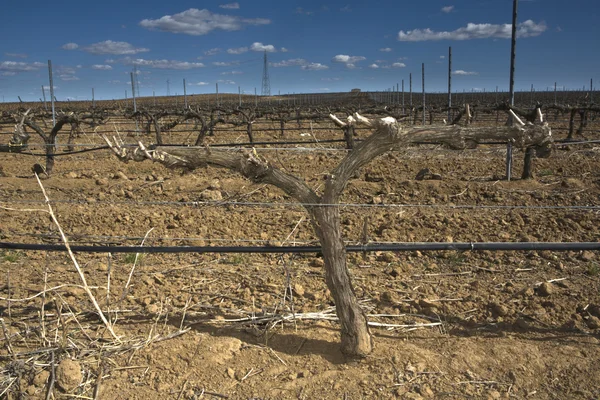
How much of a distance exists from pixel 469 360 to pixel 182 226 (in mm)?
3773

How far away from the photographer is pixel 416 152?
10.6 meters

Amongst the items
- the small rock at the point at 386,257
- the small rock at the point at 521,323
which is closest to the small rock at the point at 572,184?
the small rock at the point at 386,257

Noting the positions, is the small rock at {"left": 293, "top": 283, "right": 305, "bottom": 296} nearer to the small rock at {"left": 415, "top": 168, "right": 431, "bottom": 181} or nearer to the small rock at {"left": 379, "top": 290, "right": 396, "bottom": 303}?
the small rock at {"left": 379, "top": 290, "right": 396, "bottom": 303}

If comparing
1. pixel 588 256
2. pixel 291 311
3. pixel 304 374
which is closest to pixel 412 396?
pixel 304 374

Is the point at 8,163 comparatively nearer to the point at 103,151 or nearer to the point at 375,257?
the point at 103,151

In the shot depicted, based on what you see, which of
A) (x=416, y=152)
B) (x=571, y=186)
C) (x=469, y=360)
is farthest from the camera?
(x=416, y=152)

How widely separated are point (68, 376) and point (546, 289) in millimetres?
3326

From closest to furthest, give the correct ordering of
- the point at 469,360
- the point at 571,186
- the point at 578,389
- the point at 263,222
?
the point at 578,389, the point at 469,360, the point at 263,222, the point at 571,186

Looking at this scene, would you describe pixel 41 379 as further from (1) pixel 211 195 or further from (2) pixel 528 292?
(1) pixel 211 195

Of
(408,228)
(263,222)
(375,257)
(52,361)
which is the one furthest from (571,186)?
(52,361)

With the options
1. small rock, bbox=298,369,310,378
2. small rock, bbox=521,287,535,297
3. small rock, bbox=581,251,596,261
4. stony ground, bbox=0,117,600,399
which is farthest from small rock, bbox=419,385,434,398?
small rock, bbox=581,251,596,261

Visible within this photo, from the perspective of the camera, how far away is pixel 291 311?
343cm

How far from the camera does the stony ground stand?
8.81ft

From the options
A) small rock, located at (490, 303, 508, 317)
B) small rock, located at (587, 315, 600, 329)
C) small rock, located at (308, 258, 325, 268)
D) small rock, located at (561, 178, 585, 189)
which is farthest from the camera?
small rock, located at (561, 178, 585, 189)
